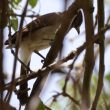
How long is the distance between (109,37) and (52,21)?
75cm

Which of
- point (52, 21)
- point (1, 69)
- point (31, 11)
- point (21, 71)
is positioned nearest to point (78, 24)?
point (52, 21)

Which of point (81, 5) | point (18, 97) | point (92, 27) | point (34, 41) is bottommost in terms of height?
point (34, 41)

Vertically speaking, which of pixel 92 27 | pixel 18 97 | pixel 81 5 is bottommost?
pixel 18 97

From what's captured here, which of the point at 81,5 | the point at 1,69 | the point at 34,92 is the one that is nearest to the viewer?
the point at 1,69

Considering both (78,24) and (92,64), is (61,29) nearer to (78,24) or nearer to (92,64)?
(92,64)

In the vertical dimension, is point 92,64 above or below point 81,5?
below

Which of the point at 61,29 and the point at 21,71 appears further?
the point at 21,71

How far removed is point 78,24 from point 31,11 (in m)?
1.60

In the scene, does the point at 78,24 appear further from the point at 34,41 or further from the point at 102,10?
the point at 102,10

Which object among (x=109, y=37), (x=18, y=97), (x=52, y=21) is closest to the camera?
(x=18, y=97)

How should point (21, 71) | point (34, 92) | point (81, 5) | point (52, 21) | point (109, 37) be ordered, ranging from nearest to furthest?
point (34, 92) < point (81, 5) < point (21, 71) < point (109, 37) < point (52, 21)

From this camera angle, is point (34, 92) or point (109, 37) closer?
point (34, 92)

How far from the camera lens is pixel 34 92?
1819mm

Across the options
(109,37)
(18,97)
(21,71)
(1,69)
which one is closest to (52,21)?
(109,37)
